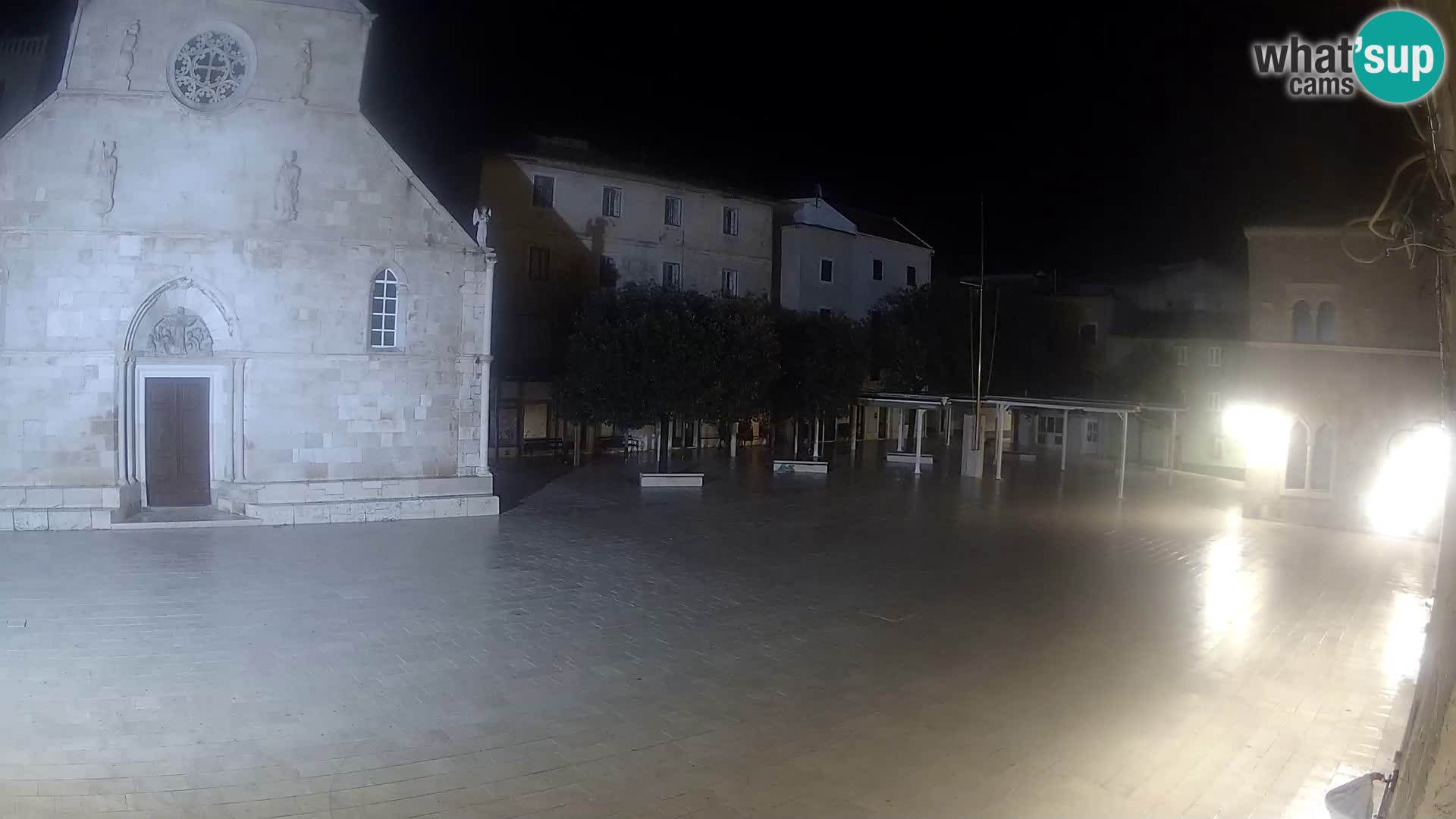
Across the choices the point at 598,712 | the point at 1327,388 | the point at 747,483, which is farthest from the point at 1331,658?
the point at 747,483

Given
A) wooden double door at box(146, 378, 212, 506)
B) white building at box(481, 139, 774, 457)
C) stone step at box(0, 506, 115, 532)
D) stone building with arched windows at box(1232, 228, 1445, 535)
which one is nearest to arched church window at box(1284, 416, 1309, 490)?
stone building with arched windows at box(1232, 228, 1445, 535)

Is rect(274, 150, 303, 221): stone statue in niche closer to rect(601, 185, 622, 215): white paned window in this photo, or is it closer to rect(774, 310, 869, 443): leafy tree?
rect(601, 185, 622, 215): white paned window

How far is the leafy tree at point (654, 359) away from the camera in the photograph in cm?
2572

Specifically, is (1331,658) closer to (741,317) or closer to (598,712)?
(598,712)

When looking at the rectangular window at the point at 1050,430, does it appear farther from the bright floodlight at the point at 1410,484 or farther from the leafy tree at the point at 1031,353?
the bright floodlight at the point at 1410,484

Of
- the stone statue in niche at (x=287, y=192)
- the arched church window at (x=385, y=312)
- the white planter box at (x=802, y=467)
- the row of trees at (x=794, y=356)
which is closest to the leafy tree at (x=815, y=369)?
the row of trees at (x=794, y=356)

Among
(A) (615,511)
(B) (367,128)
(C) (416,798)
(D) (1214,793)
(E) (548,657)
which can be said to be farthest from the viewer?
(A) (615,511)

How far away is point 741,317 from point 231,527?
15.3m

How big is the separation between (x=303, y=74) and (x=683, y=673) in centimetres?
1511

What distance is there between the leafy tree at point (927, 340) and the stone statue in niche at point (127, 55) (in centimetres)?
3044

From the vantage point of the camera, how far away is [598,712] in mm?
9023

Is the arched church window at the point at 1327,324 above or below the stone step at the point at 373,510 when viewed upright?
above

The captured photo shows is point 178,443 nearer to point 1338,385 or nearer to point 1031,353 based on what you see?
point 1338,385

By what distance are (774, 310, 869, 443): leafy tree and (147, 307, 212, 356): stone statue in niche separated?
18.9 m
